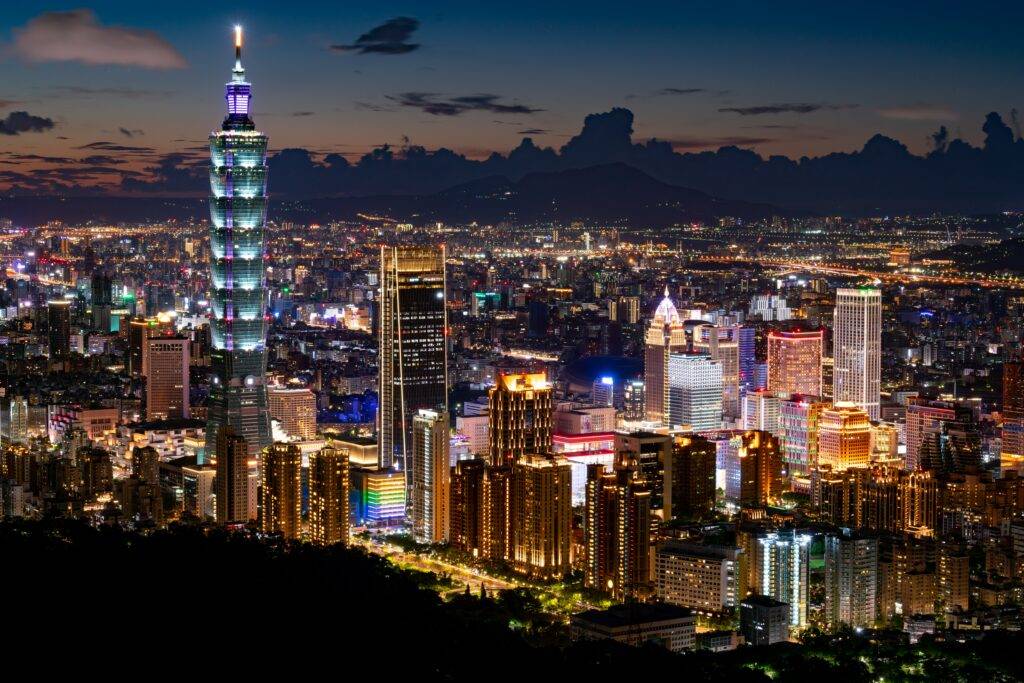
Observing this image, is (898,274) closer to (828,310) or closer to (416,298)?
(828,310)

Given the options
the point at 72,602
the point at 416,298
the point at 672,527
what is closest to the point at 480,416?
the point at 416,298

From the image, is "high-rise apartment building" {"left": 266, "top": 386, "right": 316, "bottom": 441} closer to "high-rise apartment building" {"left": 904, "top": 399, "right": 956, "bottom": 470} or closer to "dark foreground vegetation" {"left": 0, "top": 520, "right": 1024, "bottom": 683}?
"high-rise apartment building" {"left": 904, "top": 399, "right": 956, "bottom": 470}

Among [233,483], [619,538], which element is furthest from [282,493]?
[619,538]

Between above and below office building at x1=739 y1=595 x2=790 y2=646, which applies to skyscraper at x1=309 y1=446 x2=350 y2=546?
above

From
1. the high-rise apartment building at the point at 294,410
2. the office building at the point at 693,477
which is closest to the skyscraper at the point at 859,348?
the office building at the point at 693,477

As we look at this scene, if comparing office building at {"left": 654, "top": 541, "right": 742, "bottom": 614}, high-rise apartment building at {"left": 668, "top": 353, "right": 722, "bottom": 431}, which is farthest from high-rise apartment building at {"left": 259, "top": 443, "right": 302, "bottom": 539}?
high-rise apartment building at {"left": 668, "top": 353, "right": 722, "bottom": 431}

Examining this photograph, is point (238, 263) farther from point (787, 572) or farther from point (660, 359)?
point (787, 572)
